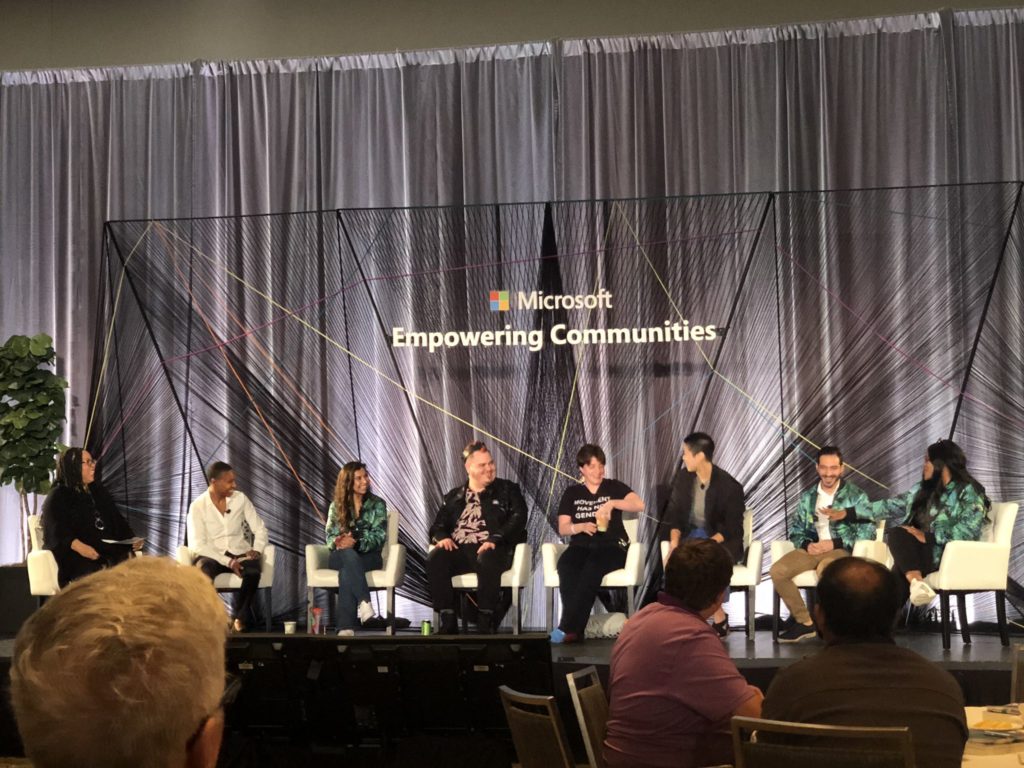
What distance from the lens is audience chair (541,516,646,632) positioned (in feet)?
20.8

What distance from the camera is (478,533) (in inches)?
257

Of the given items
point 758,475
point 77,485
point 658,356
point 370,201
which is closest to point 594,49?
point 370,201

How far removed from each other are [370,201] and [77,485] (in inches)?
109

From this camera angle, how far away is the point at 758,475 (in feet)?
22.2

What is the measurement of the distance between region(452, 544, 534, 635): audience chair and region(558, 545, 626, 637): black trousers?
20 centimetres

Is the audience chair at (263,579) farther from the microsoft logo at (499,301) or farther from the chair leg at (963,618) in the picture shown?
the chair leg at (963,618)

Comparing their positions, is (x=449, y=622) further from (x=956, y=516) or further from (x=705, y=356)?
(x=956, y=516)

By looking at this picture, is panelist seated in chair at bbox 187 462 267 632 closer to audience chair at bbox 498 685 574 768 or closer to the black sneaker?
the black sneaker

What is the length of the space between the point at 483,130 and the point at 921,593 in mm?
4104

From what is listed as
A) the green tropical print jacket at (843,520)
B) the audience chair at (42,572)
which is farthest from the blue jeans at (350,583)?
the green tropical print jacket at (843,520)

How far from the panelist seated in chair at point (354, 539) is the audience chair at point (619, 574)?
0.94 metres

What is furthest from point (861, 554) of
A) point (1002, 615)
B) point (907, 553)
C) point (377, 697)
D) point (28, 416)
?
point (28, 416)

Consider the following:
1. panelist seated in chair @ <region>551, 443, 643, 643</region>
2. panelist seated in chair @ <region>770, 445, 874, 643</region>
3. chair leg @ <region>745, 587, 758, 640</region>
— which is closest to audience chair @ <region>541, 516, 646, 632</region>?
panelist seated in chair @ <region>551, 443, 643, 643</region>

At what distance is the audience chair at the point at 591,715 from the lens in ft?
9.40
